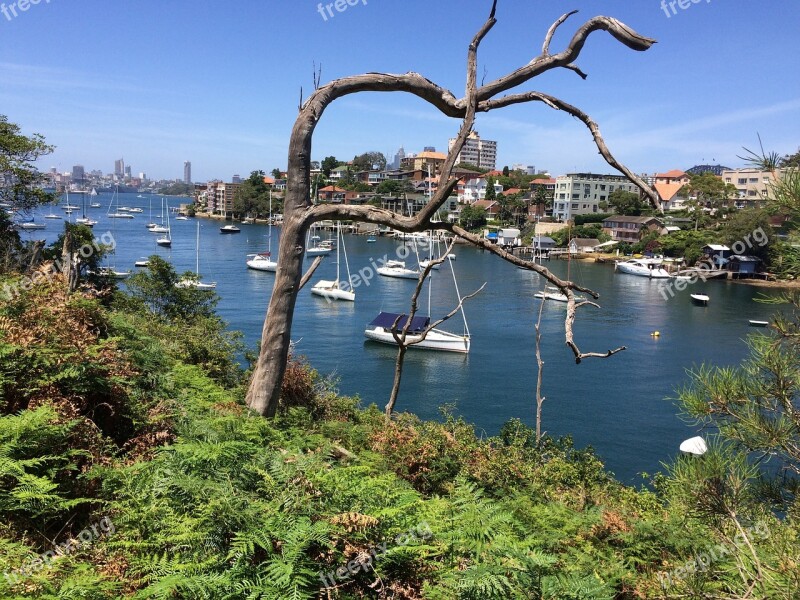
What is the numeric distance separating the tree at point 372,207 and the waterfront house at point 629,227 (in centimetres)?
5367

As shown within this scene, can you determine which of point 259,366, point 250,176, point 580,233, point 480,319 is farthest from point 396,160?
point 259,366

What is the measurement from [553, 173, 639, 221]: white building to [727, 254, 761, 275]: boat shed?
20.9 m

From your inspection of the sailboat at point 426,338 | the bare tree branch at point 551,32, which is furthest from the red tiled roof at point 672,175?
the bare tree branch at point 551,32

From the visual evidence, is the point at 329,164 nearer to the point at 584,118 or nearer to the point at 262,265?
the point at 262,265

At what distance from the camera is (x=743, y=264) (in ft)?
147

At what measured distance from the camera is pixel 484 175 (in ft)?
277

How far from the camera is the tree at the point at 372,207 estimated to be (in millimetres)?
3242

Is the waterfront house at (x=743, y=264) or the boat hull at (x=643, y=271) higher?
the waterfront house at (x=743, y=264)

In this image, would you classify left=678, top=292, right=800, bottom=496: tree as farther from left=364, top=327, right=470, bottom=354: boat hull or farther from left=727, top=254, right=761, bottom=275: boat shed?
left=727, top=254, right=761, bottom=275: boat shed

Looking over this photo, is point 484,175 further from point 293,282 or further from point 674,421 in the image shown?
point 293,282

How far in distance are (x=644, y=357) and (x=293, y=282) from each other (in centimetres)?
2206

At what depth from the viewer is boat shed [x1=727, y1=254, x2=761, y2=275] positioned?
44.6 m

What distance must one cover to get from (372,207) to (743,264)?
49819 mm

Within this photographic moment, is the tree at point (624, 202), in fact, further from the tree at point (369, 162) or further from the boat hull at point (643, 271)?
the tree at point (369, 162)
